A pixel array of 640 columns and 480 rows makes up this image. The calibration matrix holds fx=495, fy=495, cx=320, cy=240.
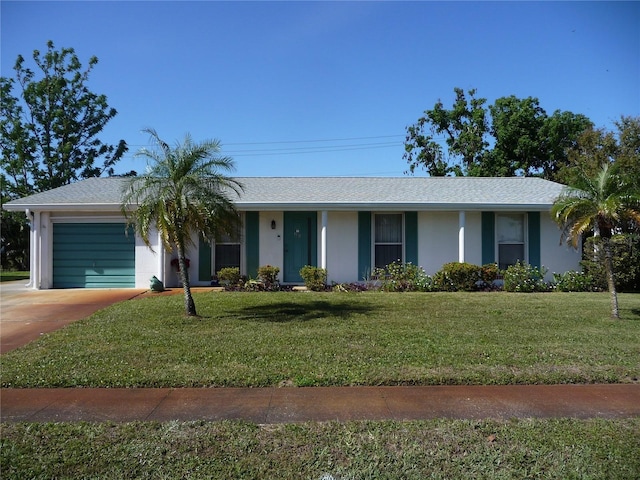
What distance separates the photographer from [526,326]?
9266mm

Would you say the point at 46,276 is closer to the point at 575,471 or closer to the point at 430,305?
the point at 430,305

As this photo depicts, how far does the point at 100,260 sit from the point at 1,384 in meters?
9.96

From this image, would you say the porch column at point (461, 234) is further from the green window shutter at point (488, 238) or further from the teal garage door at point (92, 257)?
the teal garage door at point (92, 257)

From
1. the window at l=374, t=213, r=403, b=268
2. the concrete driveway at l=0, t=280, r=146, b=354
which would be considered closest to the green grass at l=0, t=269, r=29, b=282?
the concrete driveway at l=0, t=280, r=146, b=354

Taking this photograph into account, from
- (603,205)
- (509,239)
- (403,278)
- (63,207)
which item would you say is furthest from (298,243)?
(603,205)

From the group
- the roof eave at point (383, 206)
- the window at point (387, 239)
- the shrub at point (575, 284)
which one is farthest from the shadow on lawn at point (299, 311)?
the shrub at point (575, 284)

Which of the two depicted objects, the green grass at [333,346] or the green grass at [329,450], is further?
the green grass at [333,346]

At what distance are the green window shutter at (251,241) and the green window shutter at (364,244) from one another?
10.5 ft

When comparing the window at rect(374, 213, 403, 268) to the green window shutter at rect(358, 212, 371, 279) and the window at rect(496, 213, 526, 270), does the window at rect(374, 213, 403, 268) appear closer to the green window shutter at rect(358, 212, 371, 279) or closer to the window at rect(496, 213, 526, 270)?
the green window shutter at rect(358, 212, 371, 279)

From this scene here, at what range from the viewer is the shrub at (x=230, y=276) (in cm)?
1438

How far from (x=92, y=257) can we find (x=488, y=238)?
40.9ft

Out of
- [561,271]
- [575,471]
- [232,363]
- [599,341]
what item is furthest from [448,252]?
[575,471]

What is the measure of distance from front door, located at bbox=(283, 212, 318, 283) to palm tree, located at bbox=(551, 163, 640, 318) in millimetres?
7403

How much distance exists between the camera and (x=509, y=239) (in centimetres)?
1588
